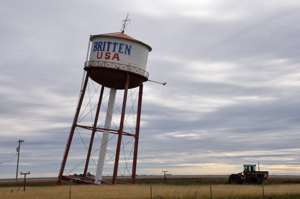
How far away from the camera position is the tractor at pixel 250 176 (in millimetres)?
64750

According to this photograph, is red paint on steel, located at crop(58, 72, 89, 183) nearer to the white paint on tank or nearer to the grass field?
the white paint on tank

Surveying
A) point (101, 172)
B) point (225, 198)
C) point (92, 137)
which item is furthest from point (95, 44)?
point (225, 198)

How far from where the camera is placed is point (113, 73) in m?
55.6

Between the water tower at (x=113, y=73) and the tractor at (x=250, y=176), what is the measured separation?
565 inches

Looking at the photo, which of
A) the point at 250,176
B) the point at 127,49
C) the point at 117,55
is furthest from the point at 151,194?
the point at 250,176

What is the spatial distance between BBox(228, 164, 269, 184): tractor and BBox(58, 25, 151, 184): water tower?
47.1 ft

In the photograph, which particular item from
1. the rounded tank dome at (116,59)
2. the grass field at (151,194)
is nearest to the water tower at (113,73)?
the rounded tank dome at (116,59)

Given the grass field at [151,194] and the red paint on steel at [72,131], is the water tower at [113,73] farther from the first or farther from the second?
the grass field at [151,194]

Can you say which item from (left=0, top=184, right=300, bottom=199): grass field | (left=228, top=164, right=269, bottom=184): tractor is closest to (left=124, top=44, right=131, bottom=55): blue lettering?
(left=0, top=184, right=300, bottom=199): grass field

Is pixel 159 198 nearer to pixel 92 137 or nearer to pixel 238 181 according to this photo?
pixel 92 137

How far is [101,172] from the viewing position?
56906 mm

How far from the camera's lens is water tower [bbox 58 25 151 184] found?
54.9 m

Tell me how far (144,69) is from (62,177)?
1359 cm

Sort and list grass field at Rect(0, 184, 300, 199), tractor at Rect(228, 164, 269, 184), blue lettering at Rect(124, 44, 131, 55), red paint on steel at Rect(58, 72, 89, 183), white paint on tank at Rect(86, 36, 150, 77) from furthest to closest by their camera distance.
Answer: tractor at Rect(228, 164, 269, 184), blue lettering at Rect(124, 44, 131, 55), white paint on tank at Rect(86, 36, 150, 77), red paint on steel at Rect(58, 72, 89, 183), grass field at Rect(0, 184, 300, 199)
